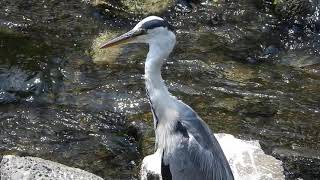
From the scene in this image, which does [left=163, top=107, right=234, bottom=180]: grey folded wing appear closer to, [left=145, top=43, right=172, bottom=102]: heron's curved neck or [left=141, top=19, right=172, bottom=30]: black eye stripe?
[left=145, top=43, right=172, bottom=102]: heron's curved neck

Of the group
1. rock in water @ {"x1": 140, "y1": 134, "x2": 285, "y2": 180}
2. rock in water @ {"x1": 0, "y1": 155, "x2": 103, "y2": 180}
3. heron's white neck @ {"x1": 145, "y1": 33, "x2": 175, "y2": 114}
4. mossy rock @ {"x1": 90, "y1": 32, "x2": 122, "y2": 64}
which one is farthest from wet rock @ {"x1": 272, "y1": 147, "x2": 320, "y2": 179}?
mossy rock @ {"x1": 90, "y1": 32, "x2": 122, "y2": 64}

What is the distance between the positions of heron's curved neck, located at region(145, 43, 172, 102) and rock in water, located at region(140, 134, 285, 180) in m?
0.76

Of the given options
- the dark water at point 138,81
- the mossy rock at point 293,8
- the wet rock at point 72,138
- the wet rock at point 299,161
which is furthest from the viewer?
the mossy rock at point 293,8

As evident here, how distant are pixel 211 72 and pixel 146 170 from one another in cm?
282

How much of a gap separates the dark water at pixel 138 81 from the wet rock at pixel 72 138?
11 mm

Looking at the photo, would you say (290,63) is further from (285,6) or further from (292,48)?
(285,6)

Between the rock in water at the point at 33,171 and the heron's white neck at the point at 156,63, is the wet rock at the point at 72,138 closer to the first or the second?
the rock in water at the point at 33,171

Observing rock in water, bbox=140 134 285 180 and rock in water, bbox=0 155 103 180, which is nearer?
rock in water, bbox=0 155 103 180

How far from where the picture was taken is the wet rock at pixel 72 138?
653cm

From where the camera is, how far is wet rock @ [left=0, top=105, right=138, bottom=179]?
6.53 m

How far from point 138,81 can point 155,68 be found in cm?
294

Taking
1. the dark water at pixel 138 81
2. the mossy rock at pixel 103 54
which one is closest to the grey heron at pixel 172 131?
the dark water at pixel 138 81

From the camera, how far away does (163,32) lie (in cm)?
490

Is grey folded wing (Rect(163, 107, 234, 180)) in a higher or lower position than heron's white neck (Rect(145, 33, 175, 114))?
lower
